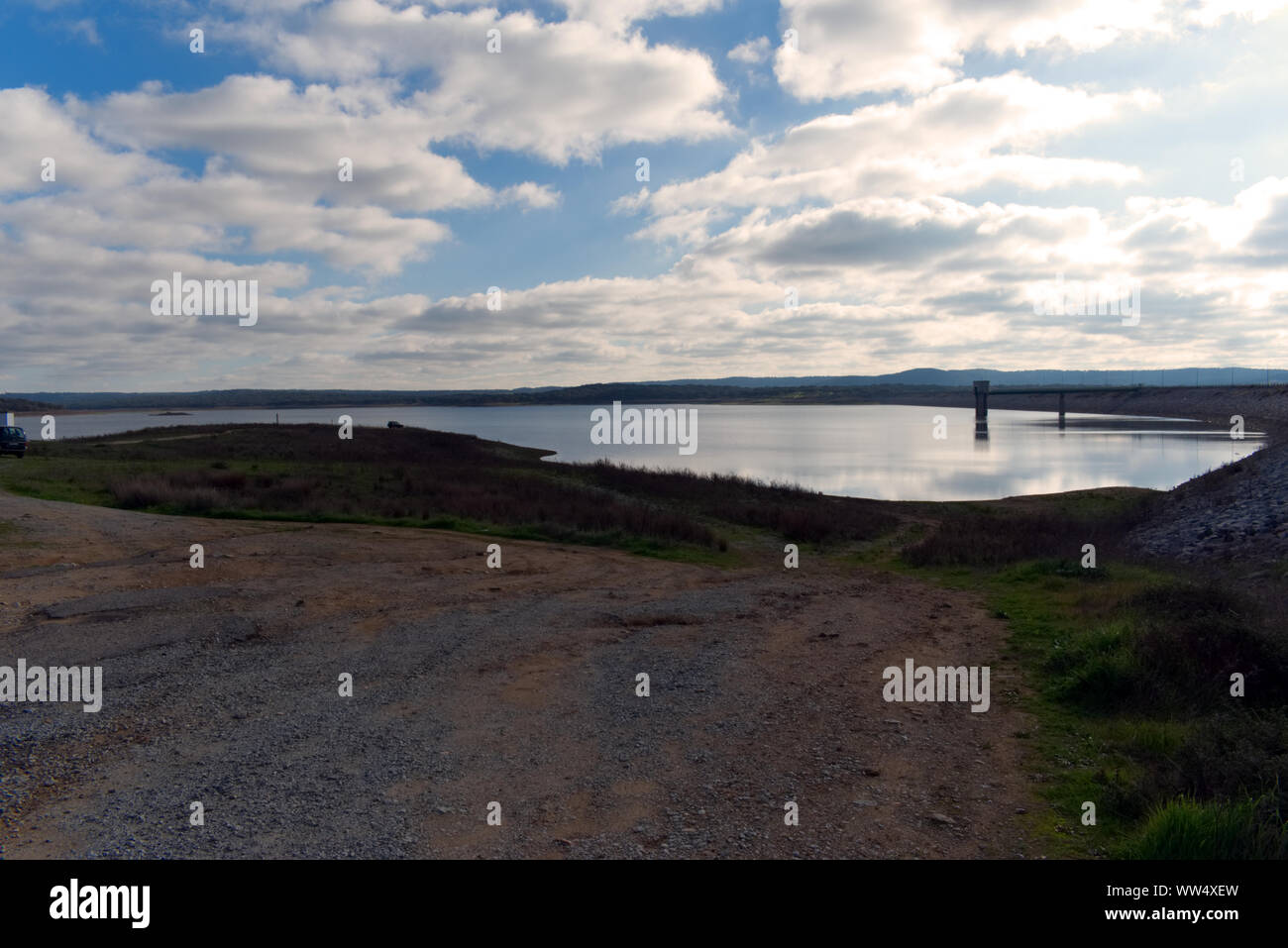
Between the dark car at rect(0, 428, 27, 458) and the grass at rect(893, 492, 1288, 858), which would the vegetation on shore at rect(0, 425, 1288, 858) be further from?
the dark car at rect(0, 428, 27, 458)

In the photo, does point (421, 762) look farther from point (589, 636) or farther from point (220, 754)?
point (589, 636)

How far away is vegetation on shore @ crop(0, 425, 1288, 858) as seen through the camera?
21.0 ft

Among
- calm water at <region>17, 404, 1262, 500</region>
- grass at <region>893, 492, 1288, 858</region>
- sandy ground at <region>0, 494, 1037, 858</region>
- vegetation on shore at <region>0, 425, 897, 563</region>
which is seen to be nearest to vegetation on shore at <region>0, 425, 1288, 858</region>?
grass at <region>893, 492, 1288, 858</region>

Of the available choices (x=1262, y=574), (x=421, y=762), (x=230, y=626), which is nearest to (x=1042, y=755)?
(x=421, y=762)

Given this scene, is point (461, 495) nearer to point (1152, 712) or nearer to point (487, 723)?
point (487, 723)

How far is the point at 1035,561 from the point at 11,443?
42.6m

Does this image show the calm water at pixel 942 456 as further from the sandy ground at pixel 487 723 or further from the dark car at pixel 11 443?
the sandy ground at pixel 487 723

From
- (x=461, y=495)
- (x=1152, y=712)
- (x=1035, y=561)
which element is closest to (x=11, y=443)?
(x=461, y=495)

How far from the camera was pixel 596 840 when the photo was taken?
589 centimetres

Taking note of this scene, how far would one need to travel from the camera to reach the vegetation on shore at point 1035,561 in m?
6.39

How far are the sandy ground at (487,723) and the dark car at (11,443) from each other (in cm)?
2774

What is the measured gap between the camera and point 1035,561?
18750 mm

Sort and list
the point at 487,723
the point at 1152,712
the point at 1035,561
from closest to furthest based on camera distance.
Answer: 1. the point at 487,723
2. the point at 1152,712
3. the point at 1035,561

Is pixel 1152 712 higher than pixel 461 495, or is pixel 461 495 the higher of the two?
pixel 461 495
